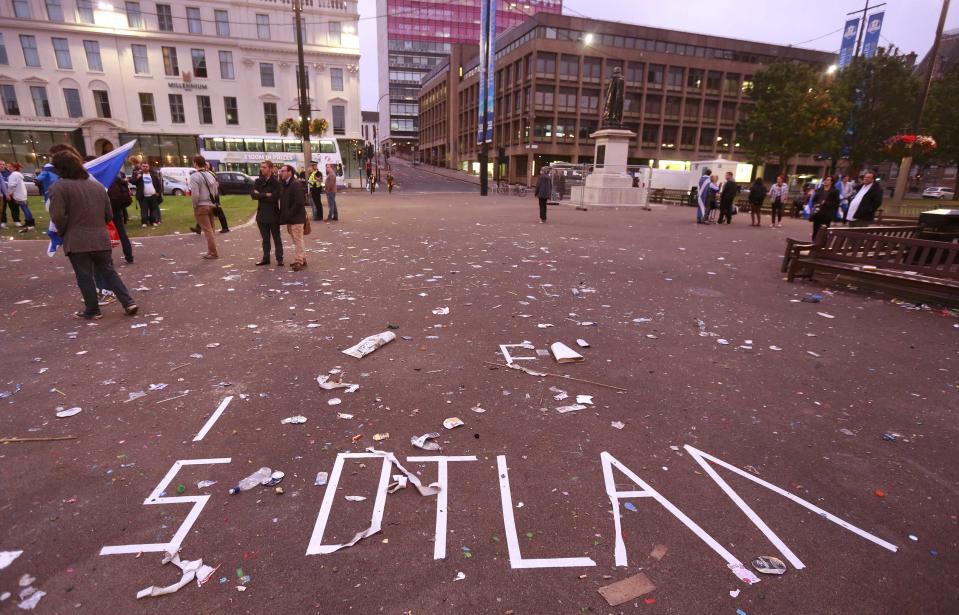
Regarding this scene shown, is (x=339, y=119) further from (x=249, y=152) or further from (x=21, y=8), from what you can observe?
(x=21, y=8)

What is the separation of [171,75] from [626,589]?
180 ft

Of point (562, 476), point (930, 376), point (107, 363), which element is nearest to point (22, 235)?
point (107, 363)

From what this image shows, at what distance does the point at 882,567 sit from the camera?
2527mm

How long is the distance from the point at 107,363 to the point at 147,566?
325cm

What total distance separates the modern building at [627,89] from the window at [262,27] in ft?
86.0

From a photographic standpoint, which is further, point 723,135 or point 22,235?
point 723,135

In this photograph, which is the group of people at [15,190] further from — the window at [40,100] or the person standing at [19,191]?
the window at [40,100]

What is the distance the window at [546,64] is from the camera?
194ft

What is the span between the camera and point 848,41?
36312 millimetres

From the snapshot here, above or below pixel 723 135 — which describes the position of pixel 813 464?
below


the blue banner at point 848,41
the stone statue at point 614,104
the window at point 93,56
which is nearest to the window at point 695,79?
the blue banner at point 848,41

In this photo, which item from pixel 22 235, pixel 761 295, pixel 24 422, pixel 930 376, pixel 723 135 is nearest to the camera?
pixel 24 422

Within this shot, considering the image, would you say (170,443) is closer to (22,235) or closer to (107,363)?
(107,363)

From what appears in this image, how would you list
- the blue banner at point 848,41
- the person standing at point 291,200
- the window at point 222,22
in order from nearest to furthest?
the person standing at point 291,200, the blue banner at point 848,41, the window at point 222,22
